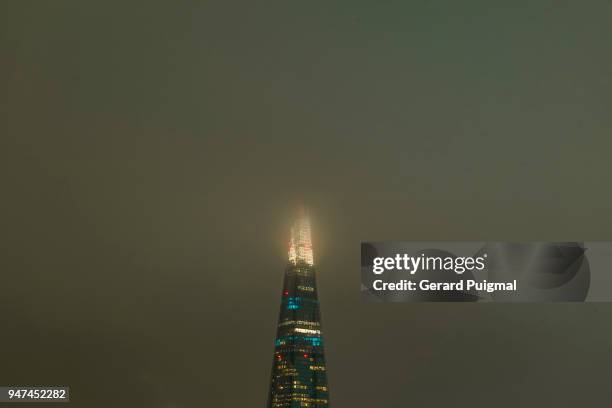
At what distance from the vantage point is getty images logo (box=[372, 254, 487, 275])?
8106 centimetres

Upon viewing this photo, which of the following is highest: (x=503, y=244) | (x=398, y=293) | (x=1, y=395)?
(x=503, y=244)

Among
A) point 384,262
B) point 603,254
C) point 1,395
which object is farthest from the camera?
point 603,254

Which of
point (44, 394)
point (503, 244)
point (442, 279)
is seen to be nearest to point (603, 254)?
point (503, 244)

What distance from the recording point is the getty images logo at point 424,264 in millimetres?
81062

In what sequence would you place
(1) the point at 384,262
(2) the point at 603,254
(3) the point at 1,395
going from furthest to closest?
1. (2) the point at 603,254
2. (3) the point at 1,395
3. (1) the point at 384,262

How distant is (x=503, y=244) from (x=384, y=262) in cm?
1190

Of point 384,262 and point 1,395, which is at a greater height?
point 384,262

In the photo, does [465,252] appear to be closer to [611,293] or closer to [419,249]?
[419,249]

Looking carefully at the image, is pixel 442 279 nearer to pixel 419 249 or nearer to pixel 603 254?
pixel 419 249

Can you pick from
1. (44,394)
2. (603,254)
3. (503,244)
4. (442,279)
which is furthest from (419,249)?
(44,394)

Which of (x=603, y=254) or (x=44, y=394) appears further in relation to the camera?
(x=603, y=254)

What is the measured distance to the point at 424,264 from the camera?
8206cm

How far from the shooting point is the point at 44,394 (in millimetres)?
86562

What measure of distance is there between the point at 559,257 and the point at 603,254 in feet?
21.9
